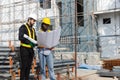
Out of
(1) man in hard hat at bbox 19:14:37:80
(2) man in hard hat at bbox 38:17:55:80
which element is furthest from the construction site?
(1) man in hard hat at bbox 19:14:37:80

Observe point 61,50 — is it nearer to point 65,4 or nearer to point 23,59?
point 65,4

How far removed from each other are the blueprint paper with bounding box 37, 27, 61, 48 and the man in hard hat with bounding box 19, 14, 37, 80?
229 mm

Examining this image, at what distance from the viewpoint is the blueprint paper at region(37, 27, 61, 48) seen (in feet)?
→ 21.2

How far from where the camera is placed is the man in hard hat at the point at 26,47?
6.59 metres

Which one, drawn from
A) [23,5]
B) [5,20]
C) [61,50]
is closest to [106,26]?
[61,50]

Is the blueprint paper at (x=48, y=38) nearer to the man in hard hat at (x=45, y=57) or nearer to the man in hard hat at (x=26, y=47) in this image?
the man in hard hat at (x=45, y=57)

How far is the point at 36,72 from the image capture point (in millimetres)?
7473

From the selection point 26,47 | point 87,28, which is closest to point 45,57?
point 26,47

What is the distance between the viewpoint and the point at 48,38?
6.50 m

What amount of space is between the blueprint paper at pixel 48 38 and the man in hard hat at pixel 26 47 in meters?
0.23

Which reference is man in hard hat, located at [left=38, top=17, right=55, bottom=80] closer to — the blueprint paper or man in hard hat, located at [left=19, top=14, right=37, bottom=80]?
the blueprint paper

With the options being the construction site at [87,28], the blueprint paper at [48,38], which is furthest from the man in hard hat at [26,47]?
the construction site at [87,28]

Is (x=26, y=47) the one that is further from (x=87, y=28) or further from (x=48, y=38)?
(x=87, y=28)

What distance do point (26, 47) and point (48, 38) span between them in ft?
1.94
